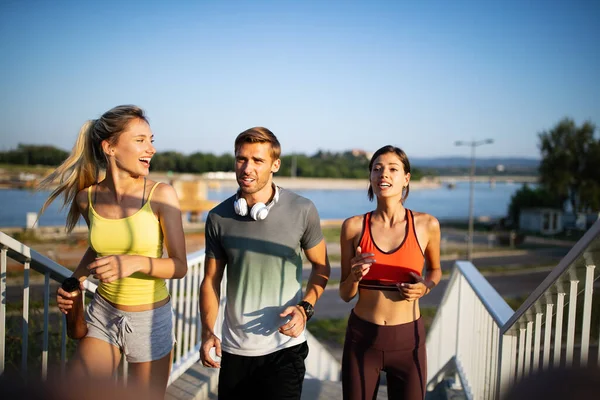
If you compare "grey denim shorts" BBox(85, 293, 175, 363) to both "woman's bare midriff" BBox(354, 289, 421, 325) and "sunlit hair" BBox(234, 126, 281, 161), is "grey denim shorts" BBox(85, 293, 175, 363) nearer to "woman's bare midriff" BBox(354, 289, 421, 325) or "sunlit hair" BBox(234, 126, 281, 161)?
"sunlit hair" BBox(234, 126, 281, 161)

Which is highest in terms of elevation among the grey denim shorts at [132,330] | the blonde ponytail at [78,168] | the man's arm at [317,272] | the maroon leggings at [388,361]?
the blonde ponytail at [78,168]

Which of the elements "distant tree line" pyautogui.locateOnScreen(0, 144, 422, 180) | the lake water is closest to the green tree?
the lake water

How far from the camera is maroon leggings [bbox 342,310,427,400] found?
244 centimetres

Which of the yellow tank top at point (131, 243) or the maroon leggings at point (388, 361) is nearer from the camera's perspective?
the yellow tank top at point (131, 243)

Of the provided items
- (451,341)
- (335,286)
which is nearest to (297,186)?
(335,286)

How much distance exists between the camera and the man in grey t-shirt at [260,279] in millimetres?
2184

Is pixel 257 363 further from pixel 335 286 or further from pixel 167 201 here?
pixel 335 286

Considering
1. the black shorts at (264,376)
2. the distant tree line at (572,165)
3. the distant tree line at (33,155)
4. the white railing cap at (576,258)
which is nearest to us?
the white railing cap at (576,258)

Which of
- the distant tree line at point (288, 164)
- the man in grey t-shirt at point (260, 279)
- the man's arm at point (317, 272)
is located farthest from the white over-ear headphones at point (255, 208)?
the distant tree line at point (288, 164)

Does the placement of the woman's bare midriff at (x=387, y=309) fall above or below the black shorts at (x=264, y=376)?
above

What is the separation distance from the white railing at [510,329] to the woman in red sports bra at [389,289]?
1.45 ft

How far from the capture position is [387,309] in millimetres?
2506

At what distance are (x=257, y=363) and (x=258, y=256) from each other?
50 centimetres

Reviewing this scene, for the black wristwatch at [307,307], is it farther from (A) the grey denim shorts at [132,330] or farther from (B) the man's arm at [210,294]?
(A) the grey denim shorts at [132,330]
